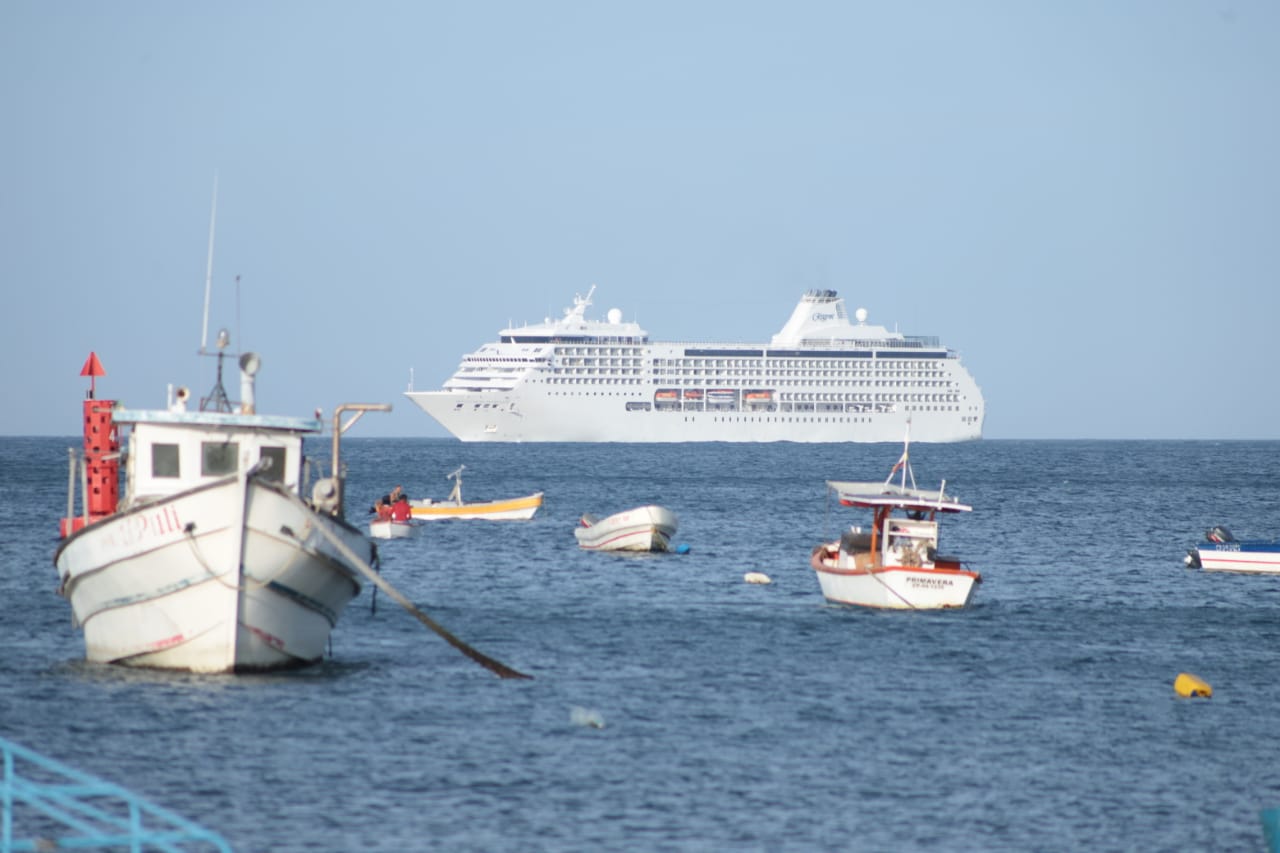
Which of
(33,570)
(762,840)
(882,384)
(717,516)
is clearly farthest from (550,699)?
(882,384)

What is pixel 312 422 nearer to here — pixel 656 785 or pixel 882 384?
pixel 656 785

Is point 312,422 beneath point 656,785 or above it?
above

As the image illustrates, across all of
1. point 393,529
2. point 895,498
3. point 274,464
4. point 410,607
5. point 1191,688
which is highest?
point 274,464

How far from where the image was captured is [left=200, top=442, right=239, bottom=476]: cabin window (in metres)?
22.2

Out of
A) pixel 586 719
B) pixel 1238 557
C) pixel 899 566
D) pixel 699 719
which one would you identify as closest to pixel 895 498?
pixel 899 566

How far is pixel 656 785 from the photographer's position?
18328 mm

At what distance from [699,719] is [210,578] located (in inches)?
247

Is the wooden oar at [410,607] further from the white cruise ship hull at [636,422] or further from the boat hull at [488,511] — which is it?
the white cruise ship hull at [636,422]

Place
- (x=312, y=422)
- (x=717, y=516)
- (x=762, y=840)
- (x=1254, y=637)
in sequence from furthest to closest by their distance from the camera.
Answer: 1. (x=717, y=516)
2. (x=1254, y=637)
3. (x=312, y=422)
4. (x=762, y=840)

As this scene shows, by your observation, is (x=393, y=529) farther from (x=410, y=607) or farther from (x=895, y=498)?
(x=410, y=607)

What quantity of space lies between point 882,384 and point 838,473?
6259 cm

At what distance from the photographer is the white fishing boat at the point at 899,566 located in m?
33.2

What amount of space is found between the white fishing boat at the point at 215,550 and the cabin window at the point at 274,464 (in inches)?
0.5

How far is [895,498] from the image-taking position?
112 feet
